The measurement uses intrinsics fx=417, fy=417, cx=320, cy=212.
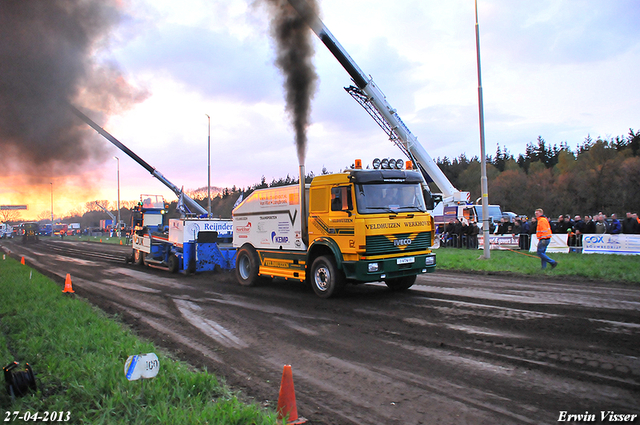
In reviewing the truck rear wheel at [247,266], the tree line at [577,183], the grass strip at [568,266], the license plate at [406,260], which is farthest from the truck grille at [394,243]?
the tree line at [577,183]

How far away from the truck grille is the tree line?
47439 mm

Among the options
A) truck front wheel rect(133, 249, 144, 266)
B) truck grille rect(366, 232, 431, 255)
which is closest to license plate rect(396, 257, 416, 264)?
truck grille rect(366, 232, 431, 255)

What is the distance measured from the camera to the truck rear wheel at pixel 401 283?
33.8 feet

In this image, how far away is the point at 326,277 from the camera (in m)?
9.50

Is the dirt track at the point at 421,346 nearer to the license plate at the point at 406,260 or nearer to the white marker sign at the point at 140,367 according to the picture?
the license plate at the point at 406,260

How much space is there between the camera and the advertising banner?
1603 cm

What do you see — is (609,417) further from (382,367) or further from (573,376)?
(382,367)

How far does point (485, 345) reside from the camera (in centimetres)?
574

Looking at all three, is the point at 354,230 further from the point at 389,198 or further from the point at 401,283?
the point at 401,283

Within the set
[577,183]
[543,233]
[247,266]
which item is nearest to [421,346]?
[247,266]

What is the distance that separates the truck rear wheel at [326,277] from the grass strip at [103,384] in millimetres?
4241

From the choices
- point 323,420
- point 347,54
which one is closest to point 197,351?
point 323,420

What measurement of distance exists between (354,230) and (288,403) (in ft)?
17.2

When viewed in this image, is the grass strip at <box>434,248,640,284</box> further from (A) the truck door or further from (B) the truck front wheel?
(B) the truck front wheel
